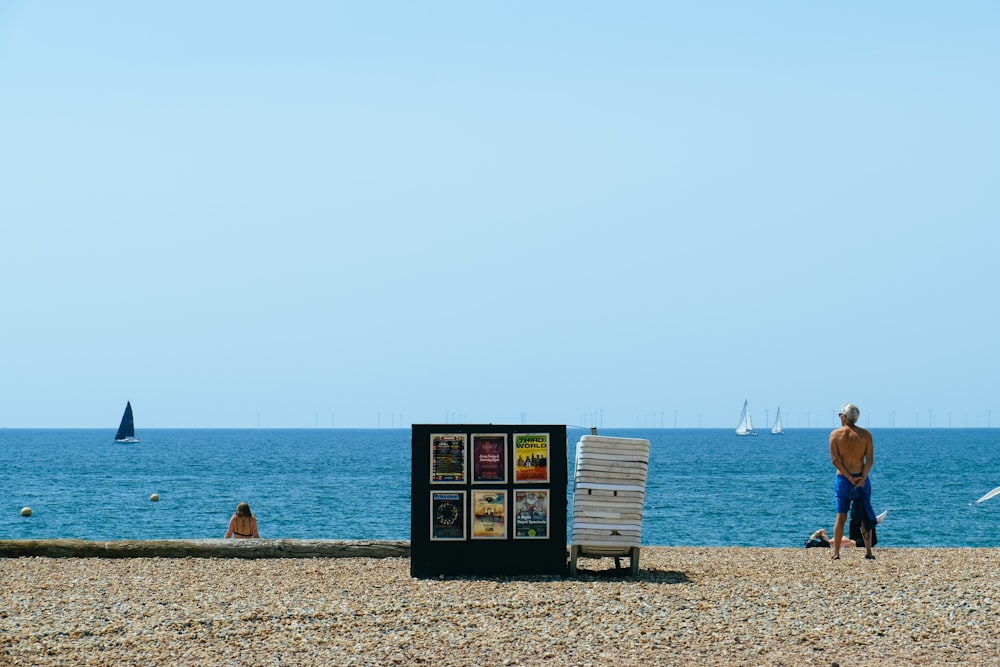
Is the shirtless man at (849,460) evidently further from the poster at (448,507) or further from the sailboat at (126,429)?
the sailboat at (126,429)

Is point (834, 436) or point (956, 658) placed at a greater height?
point (834, 436)

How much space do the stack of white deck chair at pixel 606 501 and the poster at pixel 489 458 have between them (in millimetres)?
736

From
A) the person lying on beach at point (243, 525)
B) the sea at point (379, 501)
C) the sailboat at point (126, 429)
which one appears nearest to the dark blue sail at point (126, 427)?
the sailboat at point (126, 429)

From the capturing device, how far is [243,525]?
1554 cm

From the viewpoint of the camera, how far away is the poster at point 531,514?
38.6ft

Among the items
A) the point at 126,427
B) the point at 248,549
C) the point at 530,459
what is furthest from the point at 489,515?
the point at 126,427

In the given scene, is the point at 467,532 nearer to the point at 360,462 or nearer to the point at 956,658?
the point at 956,658

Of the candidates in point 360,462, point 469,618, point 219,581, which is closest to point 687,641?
point 469,618

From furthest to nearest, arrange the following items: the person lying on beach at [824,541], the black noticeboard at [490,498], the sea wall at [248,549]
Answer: the person lying on beach at [824,541] < the sea wall at [248,549] < the black noticeboard at [490,498]

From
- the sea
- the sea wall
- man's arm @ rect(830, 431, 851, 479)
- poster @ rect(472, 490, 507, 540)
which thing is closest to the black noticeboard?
poster @ rect(472, 490, 507, 540)

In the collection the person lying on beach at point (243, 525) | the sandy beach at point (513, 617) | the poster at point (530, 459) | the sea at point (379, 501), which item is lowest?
the sea at point (379, 501)

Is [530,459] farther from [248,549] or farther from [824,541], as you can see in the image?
[824,541]

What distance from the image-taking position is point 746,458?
4715 inches

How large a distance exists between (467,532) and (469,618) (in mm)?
2407
